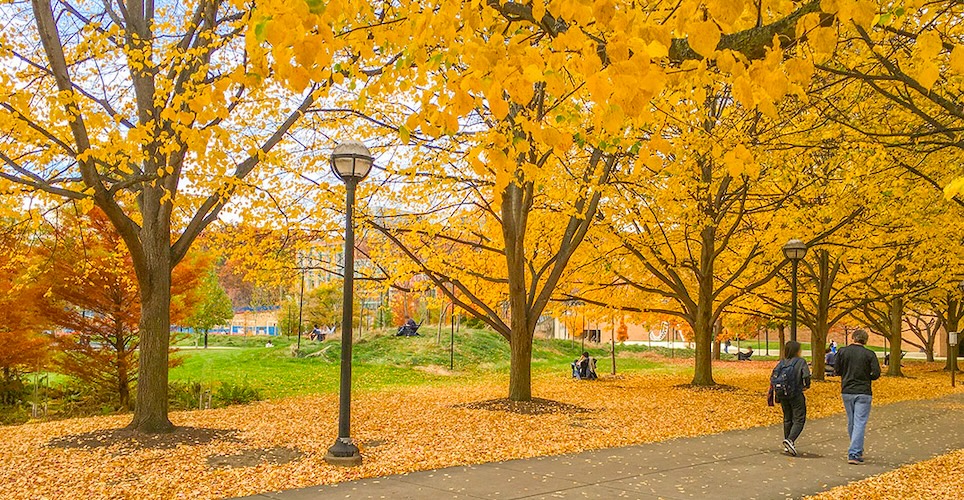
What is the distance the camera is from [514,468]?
7.86 meters

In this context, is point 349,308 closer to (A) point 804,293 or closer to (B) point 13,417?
(B) point 13,417

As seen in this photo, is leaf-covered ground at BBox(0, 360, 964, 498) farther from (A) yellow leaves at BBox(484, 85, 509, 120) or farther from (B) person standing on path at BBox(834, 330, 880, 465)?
(A) yellow leaves at BBox(484, 85, 509, 120)

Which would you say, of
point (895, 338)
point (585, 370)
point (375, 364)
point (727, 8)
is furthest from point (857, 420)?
point (895, 338)

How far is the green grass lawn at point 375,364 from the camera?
21.6m

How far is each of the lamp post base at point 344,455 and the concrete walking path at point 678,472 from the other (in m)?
0.84

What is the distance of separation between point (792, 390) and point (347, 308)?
18.8 feet

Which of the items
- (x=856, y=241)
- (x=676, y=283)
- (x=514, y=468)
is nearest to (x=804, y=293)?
(x=856, y=241)

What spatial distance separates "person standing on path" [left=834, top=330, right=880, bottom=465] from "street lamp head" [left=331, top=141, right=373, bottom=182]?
6349 mm

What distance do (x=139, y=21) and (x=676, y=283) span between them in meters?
13.5

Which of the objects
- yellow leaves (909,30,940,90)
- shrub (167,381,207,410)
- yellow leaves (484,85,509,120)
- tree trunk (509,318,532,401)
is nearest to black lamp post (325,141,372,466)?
yellow leaves (484,85,509,120)

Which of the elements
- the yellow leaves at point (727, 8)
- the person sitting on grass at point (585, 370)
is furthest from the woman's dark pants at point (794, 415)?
the person sitting on grass at point (585, 370)

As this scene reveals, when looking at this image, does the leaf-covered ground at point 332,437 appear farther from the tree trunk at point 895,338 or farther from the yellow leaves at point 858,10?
the tree trunk at point 895,338

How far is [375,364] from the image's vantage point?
89.6 ft

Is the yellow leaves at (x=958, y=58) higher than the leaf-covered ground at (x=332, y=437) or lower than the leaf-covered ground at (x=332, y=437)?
higher
